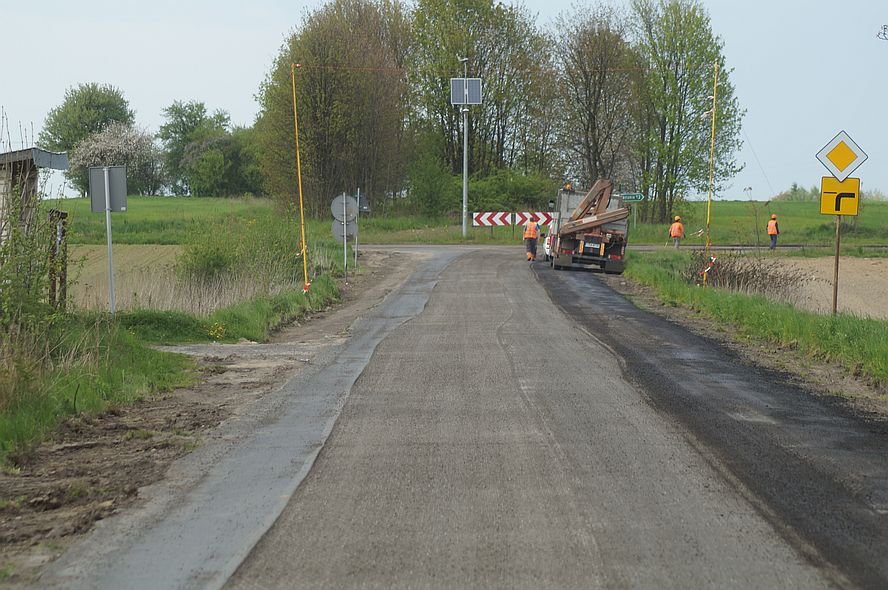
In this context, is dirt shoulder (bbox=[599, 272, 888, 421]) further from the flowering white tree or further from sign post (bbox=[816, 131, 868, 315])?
the flowering white tree

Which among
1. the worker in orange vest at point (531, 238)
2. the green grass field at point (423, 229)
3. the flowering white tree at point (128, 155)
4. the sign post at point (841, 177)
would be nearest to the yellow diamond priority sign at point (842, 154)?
the sign post at point (841, 177)

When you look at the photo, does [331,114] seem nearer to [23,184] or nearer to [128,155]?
[128,155]

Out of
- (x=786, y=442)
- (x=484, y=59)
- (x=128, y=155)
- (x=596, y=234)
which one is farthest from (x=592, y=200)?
(x=128, y=155)

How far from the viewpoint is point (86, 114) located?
7850 cm

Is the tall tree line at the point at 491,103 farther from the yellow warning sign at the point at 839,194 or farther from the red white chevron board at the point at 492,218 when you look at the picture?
the yellow warning sign at the point at 839,194

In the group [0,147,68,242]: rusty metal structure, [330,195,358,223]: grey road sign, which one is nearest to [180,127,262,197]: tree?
[330,195,358,223]: grey road sign

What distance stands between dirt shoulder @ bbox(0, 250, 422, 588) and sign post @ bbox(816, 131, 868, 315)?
9.35m

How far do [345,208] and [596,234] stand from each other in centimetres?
921

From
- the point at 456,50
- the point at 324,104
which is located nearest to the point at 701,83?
the point at 456,50

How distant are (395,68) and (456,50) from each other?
487 centimetres

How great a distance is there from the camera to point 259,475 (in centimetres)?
749

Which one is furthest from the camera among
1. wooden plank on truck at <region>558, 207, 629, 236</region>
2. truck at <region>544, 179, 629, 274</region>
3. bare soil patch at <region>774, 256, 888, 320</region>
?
truck at <region>544, 179, 629, 274</region>

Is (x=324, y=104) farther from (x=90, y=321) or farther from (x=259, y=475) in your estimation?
(x=259, y=475)

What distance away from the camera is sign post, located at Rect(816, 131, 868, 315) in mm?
17281
